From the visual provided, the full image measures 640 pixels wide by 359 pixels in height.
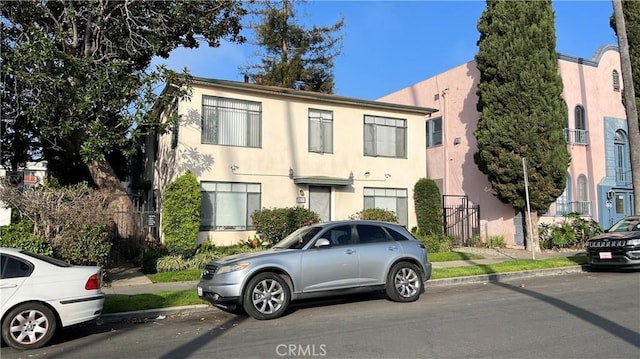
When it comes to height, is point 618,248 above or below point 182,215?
below

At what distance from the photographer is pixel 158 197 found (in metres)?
17.9

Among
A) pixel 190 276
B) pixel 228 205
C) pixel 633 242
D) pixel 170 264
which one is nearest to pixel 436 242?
pixel 633 242

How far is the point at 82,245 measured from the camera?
35.7 feet

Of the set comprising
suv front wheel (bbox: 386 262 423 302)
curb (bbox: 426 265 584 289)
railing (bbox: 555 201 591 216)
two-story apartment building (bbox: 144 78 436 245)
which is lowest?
curb (bbox: 426 265 584 289)

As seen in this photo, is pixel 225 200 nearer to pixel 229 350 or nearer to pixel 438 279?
pixel 438 279

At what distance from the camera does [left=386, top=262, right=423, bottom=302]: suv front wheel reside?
31.1 feet

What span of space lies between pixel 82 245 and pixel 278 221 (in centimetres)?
668

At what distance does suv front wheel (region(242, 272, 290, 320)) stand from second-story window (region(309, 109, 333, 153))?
1041 cm

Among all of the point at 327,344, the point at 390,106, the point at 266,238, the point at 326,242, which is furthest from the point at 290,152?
the point at 327,344

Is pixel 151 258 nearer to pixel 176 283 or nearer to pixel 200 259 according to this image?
pixel 200 259

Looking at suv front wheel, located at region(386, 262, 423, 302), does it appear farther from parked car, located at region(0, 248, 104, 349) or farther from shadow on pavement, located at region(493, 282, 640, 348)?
parked car, located at region(0, 248, 104, 349)

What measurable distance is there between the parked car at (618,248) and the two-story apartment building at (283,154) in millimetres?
7337
